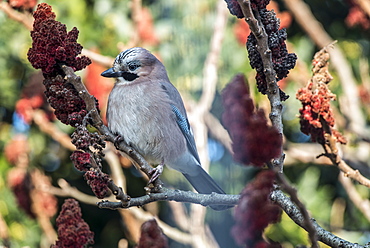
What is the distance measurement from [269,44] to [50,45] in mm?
898

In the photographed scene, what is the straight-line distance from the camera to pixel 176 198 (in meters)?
2.40

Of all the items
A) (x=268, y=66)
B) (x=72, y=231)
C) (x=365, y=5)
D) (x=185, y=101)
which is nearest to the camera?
(x=72, y=231)

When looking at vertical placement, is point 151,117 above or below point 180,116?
below

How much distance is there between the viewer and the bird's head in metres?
3.93

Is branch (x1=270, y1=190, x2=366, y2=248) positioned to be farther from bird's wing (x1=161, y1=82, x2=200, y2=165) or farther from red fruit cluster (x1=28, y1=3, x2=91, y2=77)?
bird's wing (x1=161, y1=82, x2=200, y2=165)

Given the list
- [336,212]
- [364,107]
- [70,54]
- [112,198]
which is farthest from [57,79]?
[364,107]

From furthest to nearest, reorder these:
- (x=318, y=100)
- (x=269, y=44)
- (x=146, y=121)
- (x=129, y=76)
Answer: (x=129, y=76), (x=146, y=121), (x=318, y=100), (x=269, y=44)

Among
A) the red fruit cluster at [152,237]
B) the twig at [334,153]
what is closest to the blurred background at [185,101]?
the twig at [334,153]

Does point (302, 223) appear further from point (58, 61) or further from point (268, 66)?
point (58, 61)

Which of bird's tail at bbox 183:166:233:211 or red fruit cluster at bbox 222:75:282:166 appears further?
bird's tail at bbox 183:166:233:211

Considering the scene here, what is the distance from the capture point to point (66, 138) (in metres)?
4.72

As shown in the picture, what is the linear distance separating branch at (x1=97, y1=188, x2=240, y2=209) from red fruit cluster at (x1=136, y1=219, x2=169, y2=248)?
0.34 metres

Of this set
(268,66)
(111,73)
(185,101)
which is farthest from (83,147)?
(185,101)

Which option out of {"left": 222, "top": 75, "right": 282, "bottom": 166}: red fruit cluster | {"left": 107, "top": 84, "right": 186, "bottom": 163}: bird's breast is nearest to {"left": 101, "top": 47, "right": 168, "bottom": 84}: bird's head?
{"left": 107, "top": 84, "right": 186, "bottom": 163}: bird's breast
